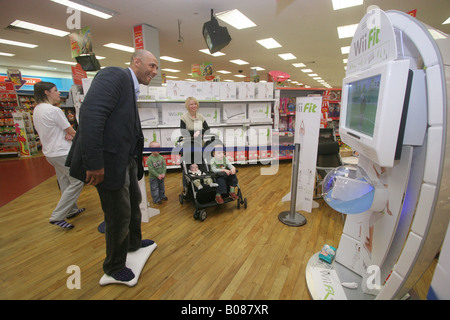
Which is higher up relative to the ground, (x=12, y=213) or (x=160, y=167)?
(x=160, y=167)

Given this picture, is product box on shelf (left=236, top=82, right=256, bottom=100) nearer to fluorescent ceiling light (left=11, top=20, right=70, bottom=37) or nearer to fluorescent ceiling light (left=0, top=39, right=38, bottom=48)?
fluorescent ceiling light (left=11, top=20, right=70, bottom=37)

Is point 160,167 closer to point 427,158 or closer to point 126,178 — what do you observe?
point 126,178

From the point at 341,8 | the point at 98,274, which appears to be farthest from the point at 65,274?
the point at 341,8

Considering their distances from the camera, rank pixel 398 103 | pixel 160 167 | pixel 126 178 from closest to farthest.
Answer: pixel 398 103, pixel 126 178, pixel 160 167

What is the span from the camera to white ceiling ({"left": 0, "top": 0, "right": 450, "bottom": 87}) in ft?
15.2

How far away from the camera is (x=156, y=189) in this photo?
3346mm

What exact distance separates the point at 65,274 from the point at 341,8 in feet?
23.2

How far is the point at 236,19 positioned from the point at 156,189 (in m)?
5.04

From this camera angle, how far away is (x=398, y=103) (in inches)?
34.9

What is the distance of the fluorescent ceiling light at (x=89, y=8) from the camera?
4402mm

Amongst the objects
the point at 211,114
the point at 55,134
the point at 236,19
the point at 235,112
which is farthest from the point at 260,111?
the point at 55,134

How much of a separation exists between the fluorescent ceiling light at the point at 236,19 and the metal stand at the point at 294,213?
441 centimetres

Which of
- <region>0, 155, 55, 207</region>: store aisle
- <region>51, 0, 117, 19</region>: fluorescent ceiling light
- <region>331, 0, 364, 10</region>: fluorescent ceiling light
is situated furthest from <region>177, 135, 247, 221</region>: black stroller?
<region>331, 0, 364, 10</region>: fluorescent ceiling light

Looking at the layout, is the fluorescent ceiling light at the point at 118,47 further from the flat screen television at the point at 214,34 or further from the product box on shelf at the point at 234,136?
the product box on shelf at the point at 234,136
